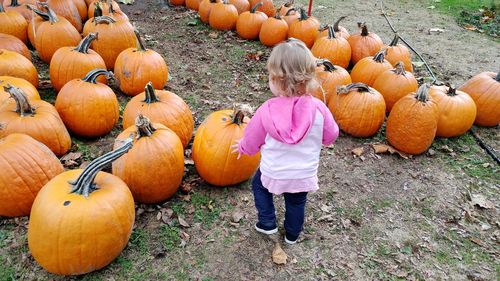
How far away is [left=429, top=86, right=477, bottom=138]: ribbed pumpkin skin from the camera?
4562 mm

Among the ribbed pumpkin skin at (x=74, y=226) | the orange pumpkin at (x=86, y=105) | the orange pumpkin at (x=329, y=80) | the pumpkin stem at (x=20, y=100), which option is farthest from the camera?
the orange pumpkin at (x=329, y=80)

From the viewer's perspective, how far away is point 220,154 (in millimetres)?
3463

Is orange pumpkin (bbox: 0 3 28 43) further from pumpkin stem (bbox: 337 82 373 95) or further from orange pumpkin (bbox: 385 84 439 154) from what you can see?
orange pumpkin (bbox: 385 84 439 154)

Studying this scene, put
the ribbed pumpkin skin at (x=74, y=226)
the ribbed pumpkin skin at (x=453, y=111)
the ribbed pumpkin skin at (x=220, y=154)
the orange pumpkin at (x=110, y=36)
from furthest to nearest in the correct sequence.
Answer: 1. the orange pumpkin at (x=110, y=36)
2. the ribbed pumpkin skin at (x=453, y=111)
3. the ribbed pumpkin skin at (x=220, y=154)
4. the ribbed pumpkin skin at (x=74, y=226)

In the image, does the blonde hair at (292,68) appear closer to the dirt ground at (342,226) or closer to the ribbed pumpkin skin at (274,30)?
the dirt ground at (342,226)

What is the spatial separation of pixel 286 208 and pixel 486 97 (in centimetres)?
343

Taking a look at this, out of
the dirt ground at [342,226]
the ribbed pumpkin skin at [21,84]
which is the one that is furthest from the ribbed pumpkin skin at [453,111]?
the ribbed pumpkin skin at [21,84]

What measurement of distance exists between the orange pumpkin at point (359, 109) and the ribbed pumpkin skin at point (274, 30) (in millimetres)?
2516

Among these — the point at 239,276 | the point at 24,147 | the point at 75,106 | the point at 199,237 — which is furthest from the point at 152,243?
the point at 75,106

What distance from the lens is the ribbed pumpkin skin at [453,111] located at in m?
4.56

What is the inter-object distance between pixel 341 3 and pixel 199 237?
8407mm

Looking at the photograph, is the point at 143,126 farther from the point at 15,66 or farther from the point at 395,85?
the point at 395,85

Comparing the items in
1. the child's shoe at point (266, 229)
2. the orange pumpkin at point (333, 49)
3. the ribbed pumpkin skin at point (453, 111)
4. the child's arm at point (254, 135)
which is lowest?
the child's shoe at point (266, 229)

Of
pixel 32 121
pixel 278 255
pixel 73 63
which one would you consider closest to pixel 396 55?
pixel 278 255
